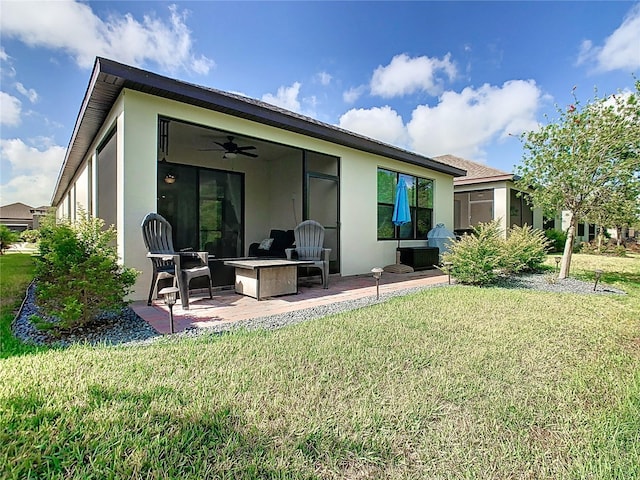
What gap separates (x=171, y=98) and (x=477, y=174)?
43.4 ft

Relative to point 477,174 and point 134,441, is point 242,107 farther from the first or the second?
point 477,174

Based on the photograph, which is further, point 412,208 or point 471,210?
point 471,210

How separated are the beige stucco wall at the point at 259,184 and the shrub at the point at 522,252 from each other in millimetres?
2759

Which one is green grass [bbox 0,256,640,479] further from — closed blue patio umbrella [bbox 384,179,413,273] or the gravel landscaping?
closed blue patio umbrella [bbox 384,179,413,273]

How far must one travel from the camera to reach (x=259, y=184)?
981cm

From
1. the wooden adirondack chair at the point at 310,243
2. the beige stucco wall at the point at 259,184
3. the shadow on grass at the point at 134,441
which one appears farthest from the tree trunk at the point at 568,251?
the shadow on grass at the point at 134,441

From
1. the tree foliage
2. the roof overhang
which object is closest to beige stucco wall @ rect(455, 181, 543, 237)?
the roof overhang

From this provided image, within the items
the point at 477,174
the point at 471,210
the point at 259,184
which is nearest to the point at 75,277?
the point at 259,184

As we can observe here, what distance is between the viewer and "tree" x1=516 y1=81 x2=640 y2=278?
244 inches

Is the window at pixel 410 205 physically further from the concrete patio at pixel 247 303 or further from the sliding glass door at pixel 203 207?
the sliding glass door at pixel 203 207

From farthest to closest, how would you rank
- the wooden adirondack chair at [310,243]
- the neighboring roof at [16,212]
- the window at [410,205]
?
1. the neighboring roof at [16,212]
2. the window at [410,205]
3. the wooden adirondack chair at [310,243]

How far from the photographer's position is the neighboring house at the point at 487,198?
13211 millimetres

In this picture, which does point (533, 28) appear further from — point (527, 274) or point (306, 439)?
point (306, 439)

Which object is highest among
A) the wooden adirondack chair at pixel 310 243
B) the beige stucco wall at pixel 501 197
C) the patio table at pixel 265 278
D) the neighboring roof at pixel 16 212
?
the neighboring roof at pixel 16 212
